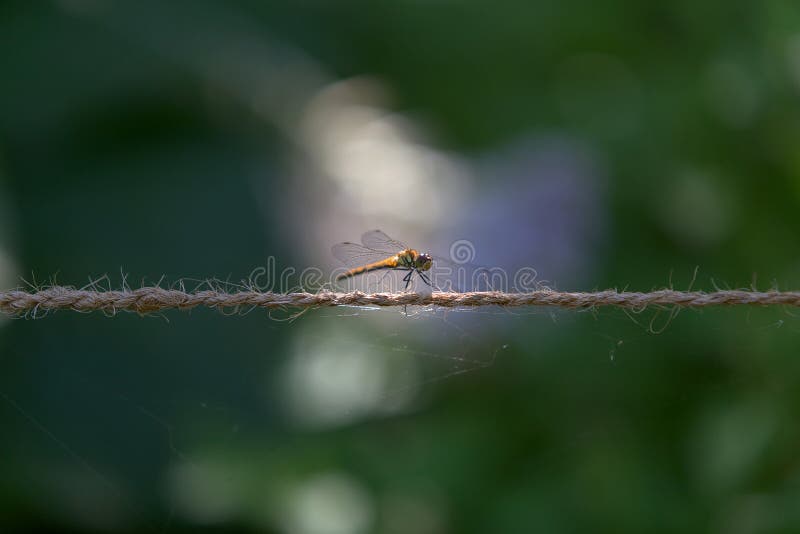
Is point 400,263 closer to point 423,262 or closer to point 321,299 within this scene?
point 423,262

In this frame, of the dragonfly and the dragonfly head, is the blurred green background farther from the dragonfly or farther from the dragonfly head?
the dragonfly head

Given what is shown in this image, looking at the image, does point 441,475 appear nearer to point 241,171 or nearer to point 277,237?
point 277,237

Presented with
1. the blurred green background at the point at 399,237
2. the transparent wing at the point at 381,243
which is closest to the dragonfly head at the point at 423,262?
the transparent wing at the point at 381,243

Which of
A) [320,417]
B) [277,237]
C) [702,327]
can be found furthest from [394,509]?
[277,237]

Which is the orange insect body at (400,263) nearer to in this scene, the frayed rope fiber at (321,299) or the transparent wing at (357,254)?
the transparent wing at (357,254)

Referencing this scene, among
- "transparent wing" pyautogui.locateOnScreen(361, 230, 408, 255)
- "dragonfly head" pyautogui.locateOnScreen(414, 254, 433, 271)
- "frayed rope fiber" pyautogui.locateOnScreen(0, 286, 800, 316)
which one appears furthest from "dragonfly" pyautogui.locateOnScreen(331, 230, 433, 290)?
"frayed rope fiber" pyautogui.locateOnScreen(0, 286, 800, 316)

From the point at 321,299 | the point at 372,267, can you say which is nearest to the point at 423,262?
the point at 372,267
